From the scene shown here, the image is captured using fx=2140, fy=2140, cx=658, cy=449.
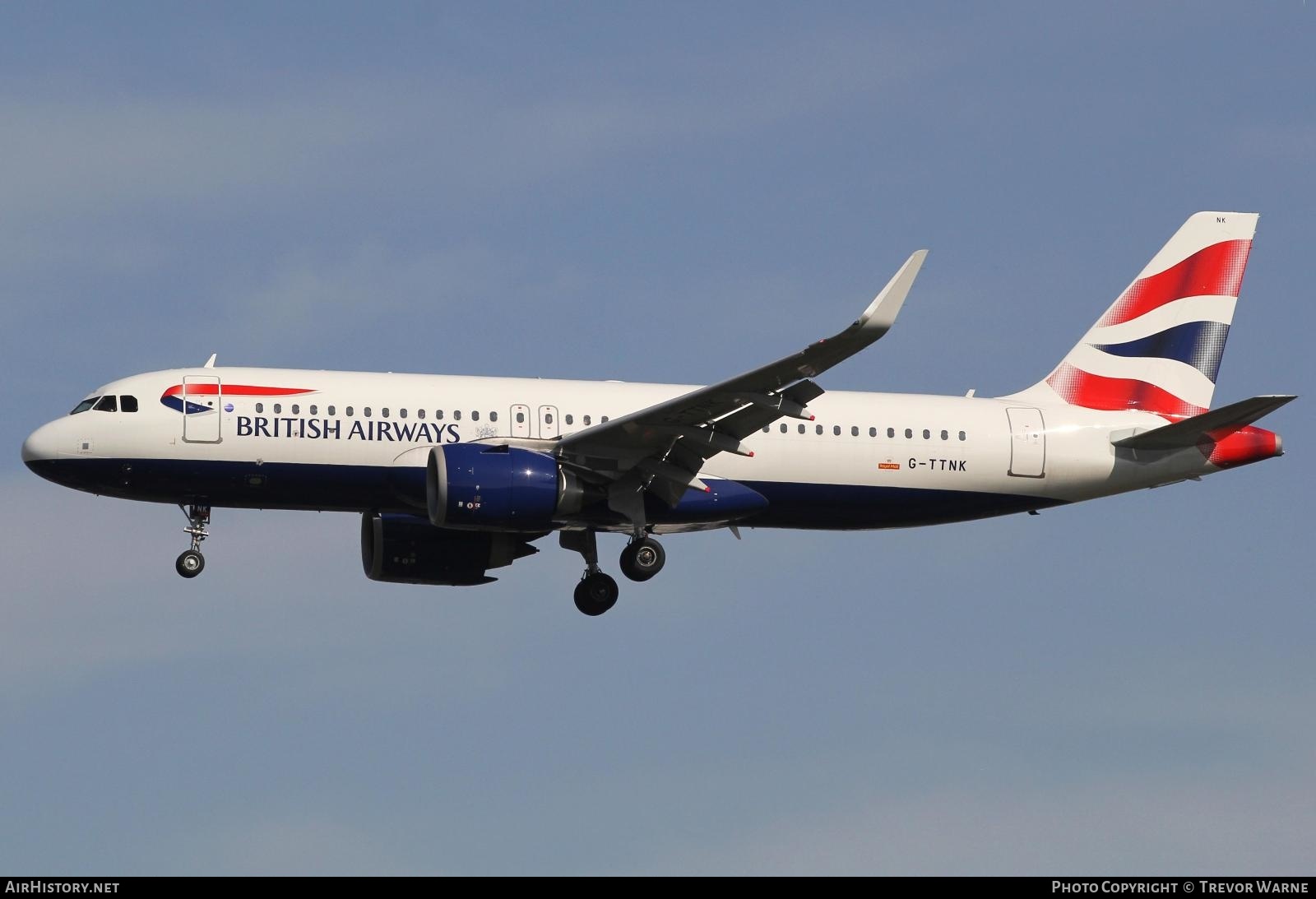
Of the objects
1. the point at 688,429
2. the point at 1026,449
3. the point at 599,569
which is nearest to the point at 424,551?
the point at 599,569

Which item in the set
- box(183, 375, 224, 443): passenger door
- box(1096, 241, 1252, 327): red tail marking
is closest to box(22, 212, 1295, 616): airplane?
box(183, 375, 224, 443): passenger door

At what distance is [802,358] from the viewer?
37438 millimetres

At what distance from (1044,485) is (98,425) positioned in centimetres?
1970

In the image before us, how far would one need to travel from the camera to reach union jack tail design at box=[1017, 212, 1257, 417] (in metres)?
48.1

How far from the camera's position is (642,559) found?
142 feet

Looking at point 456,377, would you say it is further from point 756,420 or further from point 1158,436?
point 1158,436

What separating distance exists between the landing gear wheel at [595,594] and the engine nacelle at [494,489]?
3.78 metres

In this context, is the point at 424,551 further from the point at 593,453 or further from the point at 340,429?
the point at 593,453

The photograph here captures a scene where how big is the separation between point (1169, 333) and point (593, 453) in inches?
599

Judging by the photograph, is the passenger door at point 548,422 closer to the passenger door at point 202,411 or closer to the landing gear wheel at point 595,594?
the landing gear wheel at point 595,594

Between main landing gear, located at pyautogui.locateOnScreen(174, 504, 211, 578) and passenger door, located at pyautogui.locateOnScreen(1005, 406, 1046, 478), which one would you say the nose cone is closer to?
main landing gear, located at pyautogui.locateOnScreen(174, 504, 211, 578)

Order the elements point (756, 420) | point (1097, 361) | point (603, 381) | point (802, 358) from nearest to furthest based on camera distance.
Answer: point (802, 358), point (756, 420), point (603, 381), point (1097, 361)

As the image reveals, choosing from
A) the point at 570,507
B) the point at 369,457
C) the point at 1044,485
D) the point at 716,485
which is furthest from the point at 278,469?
the point at 1044,485

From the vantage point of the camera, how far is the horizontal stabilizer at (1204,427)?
42375 mm
